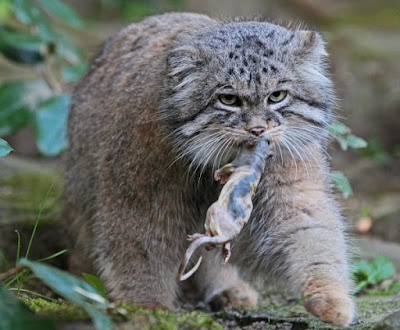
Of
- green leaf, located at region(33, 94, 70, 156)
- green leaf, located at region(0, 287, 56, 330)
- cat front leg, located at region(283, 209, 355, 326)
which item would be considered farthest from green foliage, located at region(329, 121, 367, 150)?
green leaf, located at region(0, 287, 56, 330)

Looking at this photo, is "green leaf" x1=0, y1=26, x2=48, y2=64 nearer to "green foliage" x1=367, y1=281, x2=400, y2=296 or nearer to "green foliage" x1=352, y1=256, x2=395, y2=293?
"green foliage" x1=352, y1=256, x2=395, y2=293

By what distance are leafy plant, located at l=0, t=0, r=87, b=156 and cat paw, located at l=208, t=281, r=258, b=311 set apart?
1.83 metres

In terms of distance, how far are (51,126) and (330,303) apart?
3.25 metres

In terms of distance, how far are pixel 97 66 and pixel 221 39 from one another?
1797mm

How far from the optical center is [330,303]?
367cm

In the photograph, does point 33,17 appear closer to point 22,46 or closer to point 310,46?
point 22,46

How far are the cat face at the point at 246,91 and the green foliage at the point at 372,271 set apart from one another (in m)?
1.26

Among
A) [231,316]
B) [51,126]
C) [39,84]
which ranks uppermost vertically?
[39,84]

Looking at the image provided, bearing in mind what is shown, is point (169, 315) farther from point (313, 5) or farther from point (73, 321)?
point (313, 5)

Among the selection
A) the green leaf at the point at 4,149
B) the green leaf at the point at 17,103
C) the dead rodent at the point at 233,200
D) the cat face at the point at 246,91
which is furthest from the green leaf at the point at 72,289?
the green leaf at the point at 17,103

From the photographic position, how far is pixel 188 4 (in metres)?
12.6

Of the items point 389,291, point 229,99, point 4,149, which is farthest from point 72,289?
point 389,291

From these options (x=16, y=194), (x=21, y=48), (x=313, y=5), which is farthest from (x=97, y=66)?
(x=313, y=5)

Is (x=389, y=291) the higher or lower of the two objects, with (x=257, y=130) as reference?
lower
